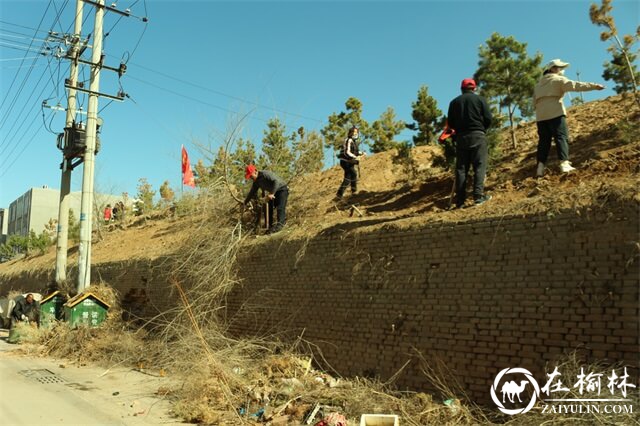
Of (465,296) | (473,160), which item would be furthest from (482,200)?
(465,296)

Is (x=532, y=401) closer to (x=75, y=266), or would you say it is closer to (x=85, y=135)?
(x=85, y=135)

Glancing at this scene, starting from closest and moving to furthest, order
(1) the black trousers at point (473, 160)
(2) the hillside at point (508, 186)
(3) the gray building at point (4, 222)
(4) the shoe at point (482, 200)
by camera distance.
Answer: (2) the hillside at point (508, 186) → (4) the shoe at point (482, 200) → (1) the black trousers at point (473, 160) → (3) the gray building at point (4, 222)

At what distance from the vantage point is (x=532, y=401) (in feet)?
17.9

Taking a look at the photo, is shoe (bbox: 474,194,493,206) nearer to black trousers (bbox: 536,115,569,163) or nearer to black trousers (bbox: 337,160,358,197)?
black trousers (bbox: 536,115,569,163)

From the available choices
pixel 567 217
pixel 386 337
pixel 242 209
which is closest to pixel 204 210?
pixel 242 209

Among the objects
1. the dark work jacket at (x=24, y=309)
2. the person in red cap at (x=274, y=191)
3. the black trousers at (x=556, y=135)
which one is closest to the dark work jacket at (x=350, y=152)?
the person in red cap at (x=274, y=191)

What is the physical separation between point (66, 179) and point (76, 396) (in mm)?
11666

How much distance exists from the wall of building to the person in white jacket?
2.69 metres

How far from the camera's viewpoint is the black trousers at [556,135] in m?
8.19

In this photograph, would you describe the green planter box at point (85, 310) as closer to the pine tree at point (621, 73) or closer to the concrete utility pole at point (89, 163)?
the concrete utility pole at point (89, 163)

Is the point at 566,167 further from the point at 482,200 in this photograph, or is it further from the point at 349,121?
the point at 349,121

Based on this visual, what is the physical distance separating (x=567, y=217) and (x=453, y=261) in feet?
5.16

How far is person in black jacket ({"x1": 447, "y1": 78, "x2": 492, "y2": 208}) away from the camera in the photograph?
8.09 metres

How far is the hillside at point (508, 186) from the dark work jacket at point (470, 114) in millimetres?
1167
